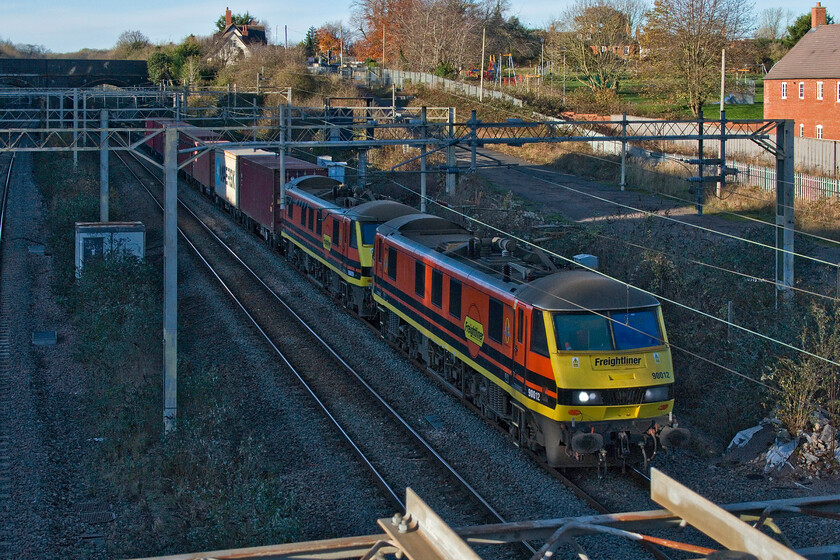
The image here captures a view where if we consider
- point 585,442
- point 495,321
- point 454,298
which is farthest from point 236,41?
point 585,442

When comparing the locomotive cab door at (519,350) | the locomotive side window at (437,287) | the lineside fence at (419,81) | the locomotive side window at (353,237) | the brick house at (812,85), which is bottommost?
the locomotive cab door at (519,350)

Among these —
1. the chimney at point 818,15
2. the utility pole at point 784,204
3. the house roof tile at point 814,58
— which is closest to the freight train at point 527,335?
the utility pole at point 784,204

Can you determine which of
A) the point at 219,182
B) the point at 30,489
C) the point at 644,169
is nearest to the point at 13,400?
the point at 30,489

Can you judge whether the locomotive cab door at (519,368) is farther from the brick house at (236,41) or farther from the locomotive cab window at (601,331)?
the brick house at (236,41)

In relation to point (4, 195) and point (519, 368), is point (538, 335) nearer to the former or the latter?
point (519, 368)

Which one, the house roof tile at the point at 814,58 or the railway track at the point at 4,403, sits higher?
the house roof tile at the point at 814,58

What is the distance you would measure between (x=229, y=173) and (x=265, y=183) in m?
7.07

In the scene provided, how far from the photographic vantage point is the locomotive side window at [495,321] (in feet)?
42.9

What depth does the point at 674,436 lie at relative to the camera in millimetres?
11680

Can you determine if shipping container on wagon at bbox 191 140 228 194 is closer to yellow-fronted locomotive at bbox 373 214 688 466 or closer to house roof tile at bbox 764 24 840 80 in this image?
yellow-fronted locomotive at bbox 373 214 688 466

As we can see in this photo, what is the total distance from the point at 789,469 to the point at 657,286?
26.2 ft

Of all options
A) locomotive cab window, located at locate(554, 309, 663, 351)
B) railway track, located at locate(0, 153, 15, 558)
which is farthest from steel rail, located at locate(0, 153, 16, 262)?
locomotive cab window, located at locate(554, 309, 663, 351)

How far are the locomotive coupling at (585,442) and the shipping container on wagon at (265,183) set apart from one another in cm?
1665

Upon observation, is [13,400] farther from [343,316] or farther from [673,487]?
[673,487]
